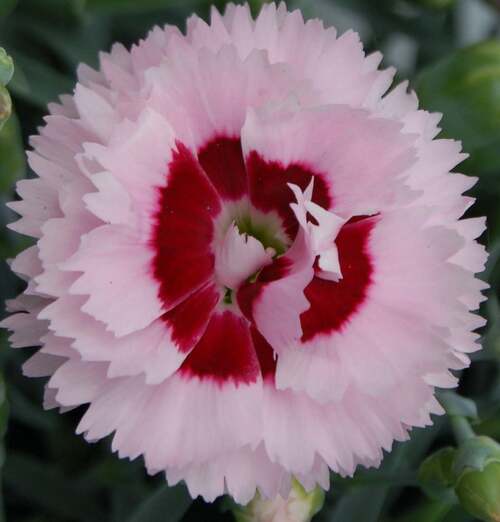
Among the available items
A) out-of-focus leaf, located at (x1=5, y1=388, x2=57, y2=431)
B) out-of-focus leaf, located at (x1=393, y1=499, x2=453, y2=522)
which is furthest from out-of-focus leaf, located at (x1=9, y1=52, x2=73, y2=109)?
out-of-focus leaf, located at (x1=393, y1=499, x2=453, y2=522)

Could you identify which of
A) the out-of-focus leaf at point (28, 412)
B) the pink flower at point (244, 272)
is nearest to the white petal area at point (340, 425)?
the pink flower at point (244, 272)

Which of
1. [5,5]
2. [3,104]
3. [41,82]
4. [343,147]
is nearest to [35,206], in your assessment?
[3,104]

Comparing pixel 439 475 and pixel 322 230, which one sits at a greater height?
pixel 322 230

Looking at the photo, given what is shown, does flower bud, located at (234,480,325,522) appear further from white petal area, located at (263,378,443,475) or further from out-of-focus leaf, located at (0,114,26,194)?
out-of-focus leaf, located at (0,114,26,194)

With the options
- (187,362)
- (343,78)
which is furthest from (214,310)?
(343,78)

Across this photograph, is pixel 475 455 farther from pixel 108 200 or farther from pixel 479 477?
pixel 108 200

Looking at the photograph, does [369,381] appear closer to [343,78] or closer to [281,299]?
[281,299]
